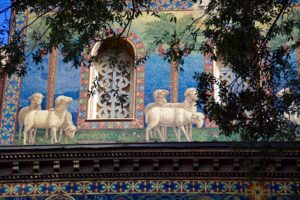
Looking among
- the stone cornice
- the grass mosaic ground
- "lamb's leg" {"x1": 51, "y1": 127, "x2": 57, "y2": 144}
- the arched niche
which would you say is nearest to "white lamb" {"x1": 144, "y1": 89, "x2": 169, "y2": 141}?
the arched niche

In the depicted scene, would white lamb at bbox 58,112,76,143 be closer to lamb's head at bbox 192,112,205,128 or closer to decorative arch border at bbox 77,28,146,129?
decorative arch border at bbox 77,28,146,129

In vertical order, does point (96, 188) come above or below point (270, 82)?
below

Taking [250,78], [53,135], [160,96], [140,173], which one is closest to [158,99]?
[160,96]

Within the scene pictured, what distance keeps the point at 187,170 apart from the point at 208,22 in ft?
15.6

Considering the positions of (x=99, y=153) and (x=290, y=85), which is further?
(x=99, y=153)

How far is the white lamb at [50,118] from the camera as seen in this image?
71.6 ft

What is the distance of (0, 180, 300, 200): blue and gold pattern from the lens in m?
20.6

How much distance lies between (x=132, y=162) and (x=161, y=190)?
2.75 feet

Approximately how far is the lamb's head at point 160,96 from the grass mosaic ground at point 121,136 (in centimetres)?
73

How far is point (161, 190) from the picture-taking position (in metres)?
20.7

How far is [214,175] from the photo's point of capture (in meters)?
20.7

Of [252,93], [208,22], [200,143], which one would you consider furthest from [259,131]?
[200,143]

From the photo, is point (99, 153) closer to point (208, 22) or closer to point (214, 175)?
point (214, 175)

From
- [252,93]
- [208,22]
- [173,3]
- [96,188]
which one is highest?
[173,3]
